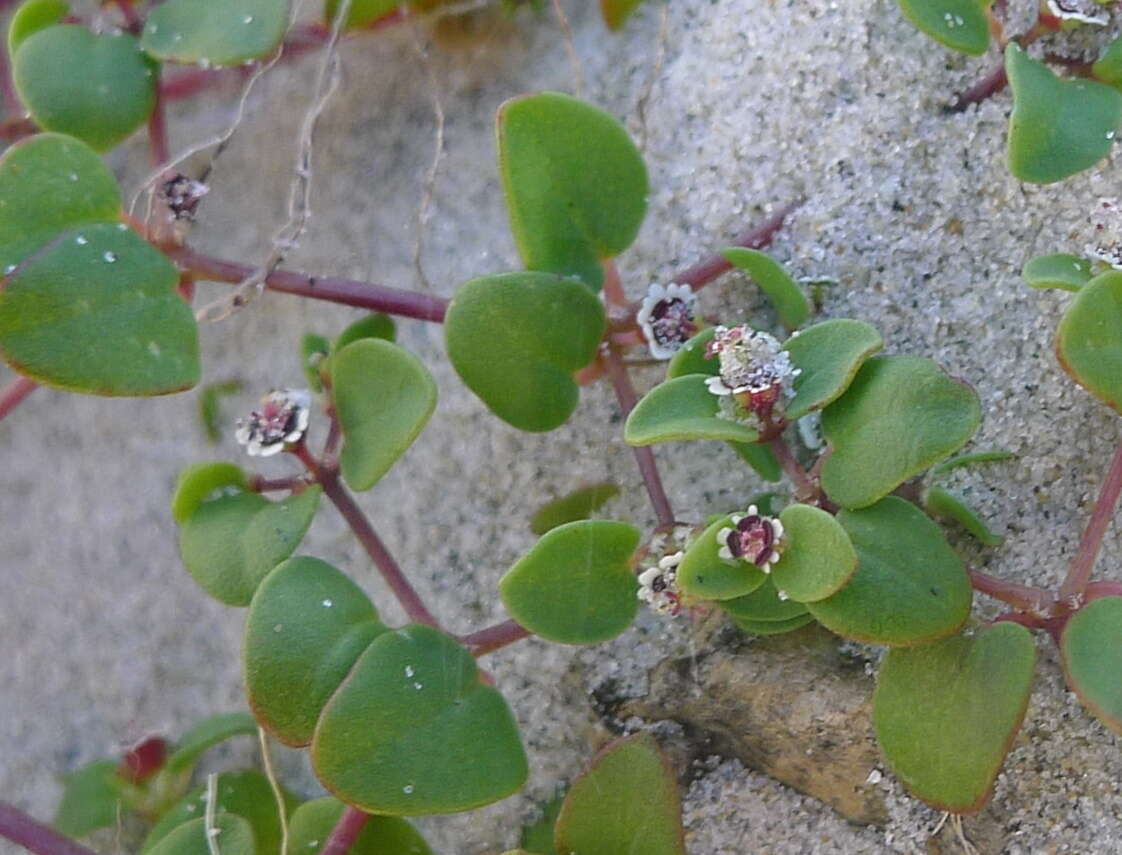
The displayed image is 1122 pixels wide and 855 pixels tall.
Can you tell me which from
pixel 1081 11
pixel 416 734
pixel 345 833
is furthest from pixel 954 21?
pixel 345 833

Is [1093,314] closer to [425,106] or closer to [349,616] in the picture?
[349,616]

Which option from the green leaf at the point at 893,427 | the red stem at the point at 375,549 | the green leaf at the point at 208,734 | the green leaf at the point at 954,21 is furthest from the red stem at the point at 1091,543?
the green leaf at the point at 208,734

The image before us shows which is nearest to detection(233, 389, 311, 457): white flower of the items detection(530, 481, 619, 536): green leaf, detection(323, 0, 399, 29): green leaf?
detection(530, 481, 619, 536): green leaf

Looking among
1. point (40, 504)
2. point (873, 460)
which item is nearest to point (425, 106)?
point (40, 504)

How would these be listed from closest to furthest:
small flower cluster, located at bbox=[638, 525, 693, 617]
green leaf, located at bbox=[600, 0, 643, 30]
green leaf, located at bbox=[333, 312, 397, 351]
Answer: small flower cluster, located at bbox=[638, 525, 693, 617] → green leaf, located at bbox=[333, 312, 397, 351] → green leaf, located at bbox=[600, 0, 643, 30]

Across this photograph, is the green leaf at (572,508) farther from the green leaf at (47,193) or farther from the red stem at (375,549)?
the green leaf at (47,193)

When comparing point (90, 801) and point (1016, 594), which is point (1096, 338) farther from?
point (90, 801)

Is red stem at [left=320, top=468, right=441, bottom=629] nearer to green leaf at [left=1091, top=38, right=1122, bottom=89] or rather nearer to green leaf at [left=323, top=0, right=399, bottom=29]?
green leaf at [left=323, top=0, right=399, bottom=29]
